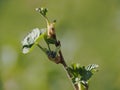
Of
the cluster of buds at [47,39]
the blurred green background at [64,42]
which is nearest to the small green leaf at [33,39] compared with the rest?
the cluster of buds at [47,39]

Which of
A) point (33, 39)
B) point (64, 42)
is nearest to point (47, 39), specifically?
point (33, 39)

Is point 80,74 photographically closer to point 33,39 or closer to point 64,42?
point 33,39

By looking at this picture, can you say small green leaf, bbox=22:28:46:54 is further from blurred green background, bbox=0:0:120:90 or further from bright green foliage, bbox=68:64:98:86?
blurred green background, bbox=0:0:120:90

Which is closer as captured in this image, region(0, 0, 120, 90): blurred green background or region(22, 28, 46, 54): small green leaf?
region(22, 28, 46, 54): small green leaf

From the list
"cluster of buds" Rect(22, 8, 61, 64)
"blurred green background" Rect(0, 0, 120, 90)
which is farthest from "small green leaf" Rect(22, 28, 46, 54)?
"blurred green background" Rect(0, 0, 120, 90)

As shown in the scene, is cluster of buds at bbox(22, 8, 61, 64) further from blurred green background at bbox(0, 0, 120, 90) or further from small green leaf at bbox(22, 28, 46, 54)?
blurred green background at bbox(0, 0, 120, 90)

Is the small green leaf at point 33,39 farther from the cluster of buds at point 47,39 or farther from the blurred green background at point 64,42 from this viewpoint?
the blurred green background at point 64,42

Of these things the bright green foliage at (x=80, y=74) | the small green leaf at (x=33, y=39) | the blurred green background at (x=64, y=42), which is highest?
the small green leaf at (x=33, y=39)

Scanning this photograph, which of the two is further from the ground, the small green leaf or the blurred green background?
the small green leaf

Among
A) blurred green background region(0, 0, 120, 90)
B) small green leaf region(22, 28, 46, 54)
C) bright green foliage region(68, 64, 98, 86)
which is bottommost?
blurred green background region(0, 0, 120, 90)
